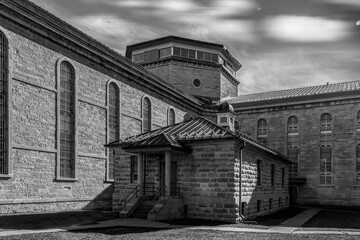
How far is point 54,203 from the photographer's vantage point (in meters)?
22.3

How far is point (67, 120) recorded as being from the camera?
24500mm

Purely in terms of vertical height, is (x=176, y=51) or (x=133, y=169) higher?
(x=176, y=51)

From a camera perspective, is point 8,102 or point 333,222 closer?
point 8,102

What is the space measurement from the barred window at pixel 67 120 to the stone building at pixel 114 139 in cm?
7

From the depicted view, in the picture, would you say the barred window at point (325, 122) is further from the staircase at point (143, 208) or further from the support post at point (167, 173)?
the staircase at point (143, 208)

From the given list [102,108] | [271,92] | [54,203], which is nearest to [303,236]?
[54,203]

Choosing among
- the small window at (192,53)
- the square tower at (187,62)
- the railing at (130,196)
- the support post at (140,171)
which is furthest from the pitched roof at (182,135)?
the small window at (192,53)

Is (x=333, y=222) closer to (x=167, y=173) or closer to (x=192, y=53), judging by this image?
(x=167, y=173)

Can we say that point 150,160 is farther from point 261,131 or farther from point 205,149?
point 261,131

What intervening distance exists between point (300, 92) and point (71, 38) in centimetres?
2861

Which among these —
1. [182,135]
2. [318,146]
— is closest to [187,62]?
[318,146]

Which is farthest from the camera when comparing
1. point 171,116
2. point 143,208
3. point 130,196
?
point 171,116

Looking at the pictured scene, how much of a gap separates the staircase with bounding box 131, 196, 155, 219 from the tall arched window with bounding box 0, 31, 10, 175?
282 inches

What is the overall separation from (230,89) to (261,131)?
10.9m
